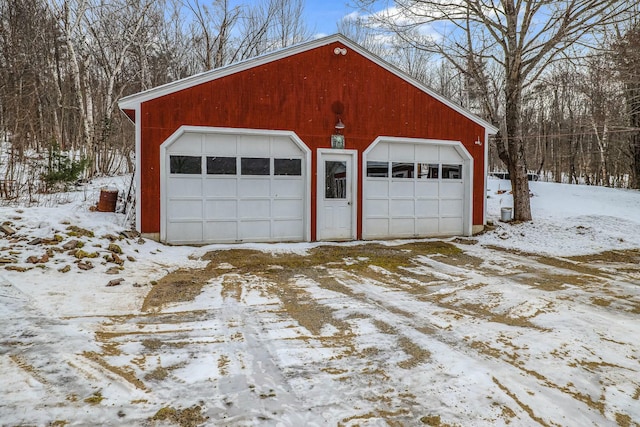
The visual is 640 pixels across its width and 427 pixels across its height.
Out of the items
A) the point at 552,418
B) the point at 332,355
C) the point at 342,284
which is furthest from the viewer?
the point at 342,284

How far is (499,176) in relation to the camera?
2506cm

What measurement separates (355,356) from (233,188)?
579 centimetres

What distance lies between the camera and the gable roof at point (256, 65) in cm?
720

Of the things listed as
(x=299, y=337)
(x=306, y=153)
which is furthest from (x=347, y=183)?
(x=299, y=337)

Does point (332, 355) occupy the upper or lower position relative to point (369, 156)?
lower

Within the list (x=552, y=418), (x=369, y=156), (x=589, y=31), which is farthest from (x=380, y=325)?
(x=589, y=31)

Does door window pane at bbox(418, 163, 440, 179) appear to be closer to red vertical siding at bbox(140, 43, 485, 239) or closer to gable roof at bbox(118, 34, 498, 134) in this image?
red vertical siding at bbox(140, 43, 485, 239)

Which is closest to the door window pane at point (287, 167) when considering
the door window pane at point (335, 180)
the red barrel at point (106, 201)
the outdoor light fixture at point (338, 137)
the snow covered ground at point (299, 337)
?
the door window pane at point (335, 180)

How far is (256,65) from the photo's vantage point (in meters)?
7.93

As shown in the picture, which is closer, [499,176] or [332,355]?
[332,355]

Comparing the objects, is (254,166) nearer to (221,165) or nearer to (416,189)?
(221,165)

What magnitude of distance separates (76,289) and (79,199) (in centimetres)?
645

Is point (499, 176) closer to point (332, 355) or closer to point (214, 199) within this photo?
point (214, 199)

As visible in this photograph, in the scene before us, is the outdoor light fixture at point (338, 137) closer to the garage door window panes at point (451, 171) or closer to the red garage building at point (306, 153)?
the red garage building at point (306, 153)
